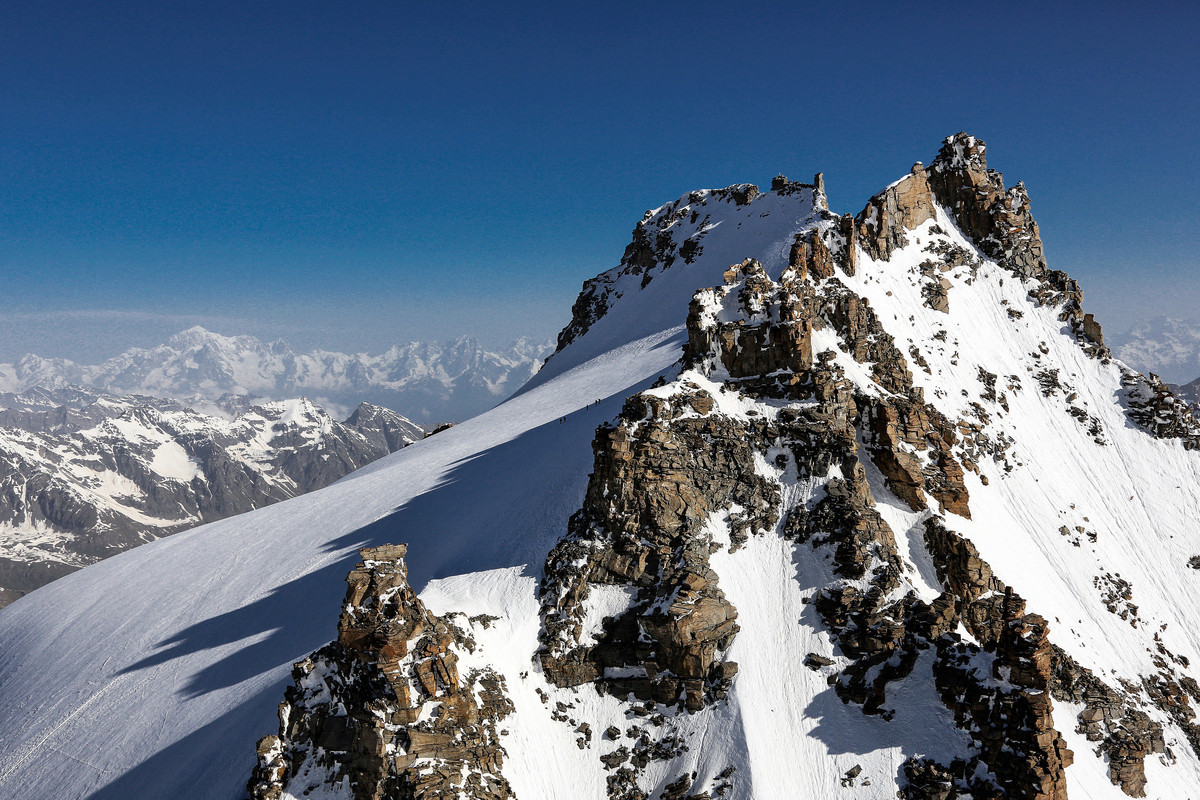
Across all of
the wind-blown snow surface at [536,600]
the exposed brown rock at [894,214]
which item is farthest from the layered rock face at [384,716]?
the exposed brown rock at [894,214]

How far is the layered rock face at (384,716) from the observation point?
107ft

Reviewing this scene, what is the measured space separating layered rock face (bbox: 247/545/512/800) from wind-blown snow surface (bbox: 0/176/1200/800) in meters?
3.34

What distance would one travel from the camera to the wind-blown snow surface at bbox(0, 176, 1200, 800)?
38.4 m

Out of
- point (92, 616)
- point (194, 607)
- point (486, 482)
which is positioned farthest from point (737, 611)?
point (92, 616)

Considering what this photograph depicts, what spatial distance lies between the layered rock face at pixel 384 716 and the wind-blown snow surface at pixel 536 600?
3.34 metres

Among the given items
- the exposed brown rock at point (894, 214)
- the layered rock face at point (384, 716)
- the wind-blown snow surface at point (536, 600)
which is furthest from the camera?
the exposed brown rock at point (894, 214)

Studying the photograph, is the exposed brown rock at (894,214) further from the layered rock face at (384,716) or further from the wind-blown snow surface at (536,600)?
the layered rock face at (384,716)

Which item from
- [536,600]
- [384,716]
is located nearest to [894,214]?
[536,600]

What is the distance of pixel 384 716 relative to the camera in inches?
1315

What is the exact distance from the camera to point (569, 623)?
42.5 meters

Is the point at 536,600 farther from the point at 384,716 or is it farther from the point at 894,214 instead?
the point at 894,214

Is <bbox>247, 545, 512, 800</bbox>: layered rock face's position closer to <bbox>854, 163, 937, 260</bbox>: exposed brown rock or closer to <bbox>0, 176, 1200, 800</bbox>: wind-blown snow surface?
<bbox>0, 176, 1200, 800</bbox>: wind-blown snow surface

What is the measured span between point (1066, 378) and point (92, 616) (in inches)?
4827

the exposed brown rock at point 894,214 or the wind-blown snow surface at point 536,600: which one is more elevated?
the exposed brown rock at point 894,214
